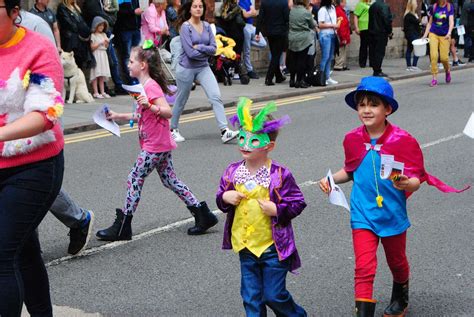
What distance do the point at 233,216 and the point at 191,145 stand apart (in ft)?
21.2

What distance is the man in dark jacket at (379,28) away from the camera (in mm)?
19598

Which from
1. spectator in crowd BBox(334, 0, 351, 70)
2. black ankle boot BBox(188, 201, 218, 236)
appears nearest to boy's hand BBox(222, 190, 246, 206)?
black ankle boot BBox(188, 201, 218, 236)

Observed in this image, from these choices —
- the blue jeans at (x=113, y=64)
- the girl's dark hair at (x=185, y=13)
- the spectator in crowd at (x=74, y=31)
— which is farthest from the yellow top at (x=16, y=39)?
the blue jeans at (x=113, y=64)

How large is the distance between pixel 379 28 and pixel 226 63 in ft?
13.8

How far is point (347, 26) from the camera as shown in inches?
814

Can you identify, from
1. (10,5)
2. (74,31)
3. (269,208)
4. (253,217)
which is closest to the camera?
(10,5)

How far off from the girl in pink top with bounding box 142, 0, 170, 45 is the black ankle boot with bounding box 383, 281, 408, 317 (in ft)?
40.2

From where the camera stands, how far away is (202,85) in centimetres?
1109

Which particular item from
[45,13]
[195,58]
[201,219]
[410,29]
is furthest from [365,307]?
[410,29]

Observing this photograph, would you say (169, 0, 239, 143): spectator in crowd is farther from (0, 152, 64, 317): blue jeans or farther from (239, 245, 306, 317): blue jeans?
(0, 152, 64, 317): blue jeans

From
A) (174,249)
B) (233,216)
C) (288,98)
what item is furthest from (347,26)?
(233,216)

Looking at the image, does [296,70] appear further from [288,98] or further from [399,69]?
[399,69]

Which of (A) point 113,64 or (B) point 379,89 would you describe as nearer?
(B) point 379,89

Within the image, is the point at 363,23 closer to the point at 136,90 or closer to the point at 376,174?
the point at 136,90
